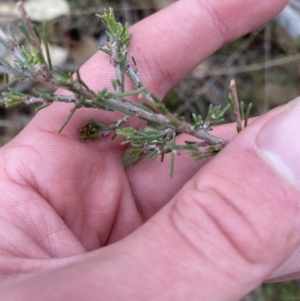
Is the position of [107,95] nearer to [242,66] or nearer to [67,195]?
Result: [67,195]

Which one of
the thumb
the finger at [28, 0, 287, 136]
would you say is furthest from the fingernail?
the finger at [28, 0, 287, 136]

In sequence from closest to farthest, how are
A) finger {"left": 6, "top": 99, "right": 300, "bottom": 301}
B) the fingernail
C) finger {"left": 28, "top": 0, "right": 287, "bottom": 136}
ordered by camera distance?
finger {"left": 6, "top": 99, "right": 300, "bottom": 301} → the fingernail → finger {"left": 28, "top": 0, "right": 287, "bottom": 136}

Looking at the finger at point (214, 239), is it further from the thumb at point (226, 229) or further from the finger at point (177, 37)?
the finger at point (177, 37)

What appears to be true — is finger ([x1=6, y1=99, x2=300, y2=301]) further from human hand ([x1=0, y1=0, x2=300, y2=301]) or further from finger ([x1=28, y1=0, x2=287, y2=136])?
finger ([x1=28, y1=0, x2=287, y2=136])

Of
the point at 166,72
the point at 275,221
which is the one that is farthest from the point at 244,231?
the point at 166,72

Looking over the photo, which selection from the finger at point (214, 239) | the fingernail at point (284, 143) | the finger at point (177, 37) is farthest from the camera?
the finger at point (177, 37)

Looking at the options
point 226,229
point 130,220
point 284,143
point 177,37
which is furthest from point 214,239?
point 177,37

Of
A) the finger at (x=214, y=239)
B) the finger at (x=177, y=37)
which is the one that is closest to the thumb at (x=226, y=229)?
the finger at (x=214, y=239)

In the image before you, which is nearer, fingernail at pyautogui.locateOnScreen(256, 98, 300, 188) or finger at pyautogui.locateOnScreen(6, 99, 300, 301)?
finger at pyautogui.locateOnScreen(6, 99, 300, 301)

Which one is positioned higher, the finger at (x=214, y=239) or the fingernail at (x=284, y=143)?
the fingernail at (x=284, y=143)
